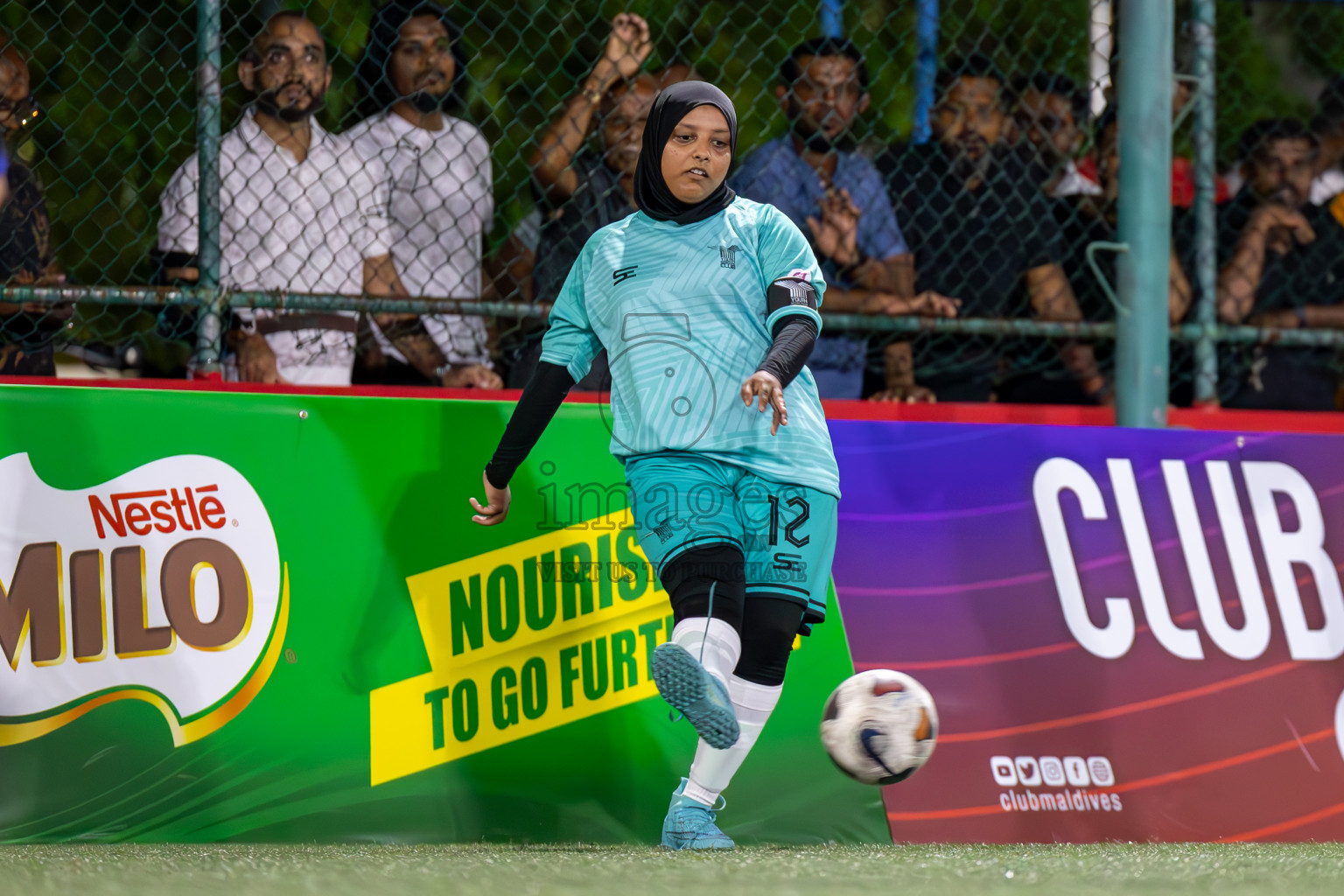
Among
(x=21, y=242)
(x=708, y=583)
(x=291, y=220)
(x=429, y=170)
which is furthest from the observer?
(x=429, y=170)

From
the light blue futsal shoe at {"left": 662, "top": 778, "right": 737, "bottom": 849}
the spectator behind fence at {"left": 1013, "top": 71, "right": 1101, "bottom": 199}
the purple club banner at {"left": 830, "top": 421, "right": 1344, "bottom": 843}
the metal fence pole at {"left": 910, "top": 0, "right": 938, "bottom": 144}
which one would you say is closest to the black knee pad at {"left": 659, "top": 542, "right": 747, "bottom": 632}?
the light blue futsal shoe at {"left": 662, "top": 778, "right": 737, "bottom": 849}

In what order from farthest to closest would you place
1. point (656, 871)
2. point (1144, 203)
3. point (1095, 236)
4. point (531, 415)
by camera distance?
point (1095, 236) → point (1144, 203) → point (531, 415) → point (656, 871)

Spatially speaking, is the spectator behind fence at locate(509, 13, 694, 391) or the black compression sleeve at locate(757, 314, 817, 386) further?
the spectator behind fence at locate(509, 13, 694, 391)


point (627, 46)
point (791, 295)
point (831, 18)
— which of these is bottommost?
point (791, 295)

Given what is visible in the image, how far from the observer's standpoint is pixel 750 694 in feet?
9.63

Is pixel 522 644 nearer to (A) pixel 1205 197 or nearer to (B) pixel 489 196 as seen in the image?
(B) pixel 489 196

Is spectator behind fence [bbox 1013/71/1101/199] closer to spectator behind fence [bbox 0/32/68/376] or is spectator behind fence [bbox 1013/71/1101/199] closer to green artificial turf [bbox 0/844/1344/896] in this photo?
green artificial turf [bbox 0/844/1344/896]

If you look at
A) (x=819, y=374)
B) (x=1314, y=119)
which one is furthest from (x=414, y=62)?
(x=1314, y=119)

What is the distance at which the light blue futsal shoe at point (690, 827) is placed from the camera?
2.86 meters

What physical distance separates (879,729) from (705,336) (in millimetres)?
956

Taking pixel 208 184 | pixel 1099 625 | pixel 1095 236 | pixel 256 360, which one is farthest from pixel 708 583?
pixel 1095 236

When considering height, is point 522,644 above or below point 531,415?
below

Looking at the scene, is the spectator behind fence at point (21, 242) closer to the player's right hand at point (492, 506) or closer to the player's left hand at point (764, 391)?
the player's right hand at point (492, 506)

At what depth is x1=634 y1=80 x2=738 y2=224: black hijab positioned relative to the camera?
9.77 ft
